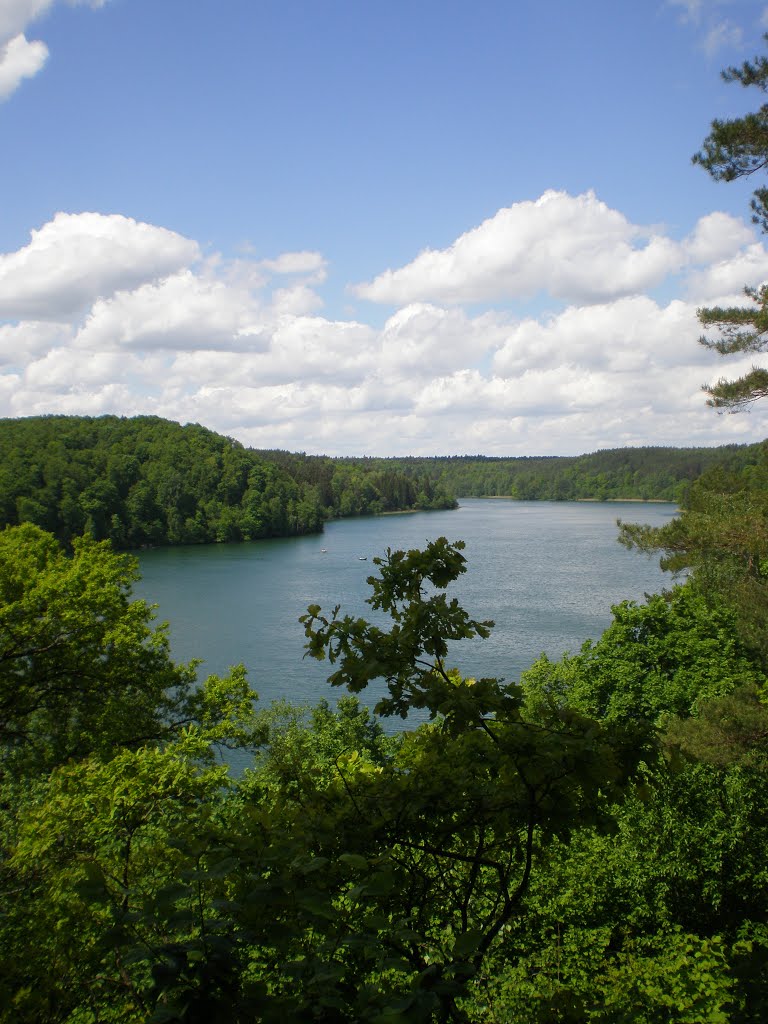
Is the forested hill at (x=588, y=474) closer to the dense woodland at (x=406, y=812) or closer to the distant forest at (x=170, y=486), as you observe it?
the distant forest at (x=170, y=486)

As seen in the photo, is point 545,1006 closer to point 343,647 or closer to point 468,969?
point 468,969

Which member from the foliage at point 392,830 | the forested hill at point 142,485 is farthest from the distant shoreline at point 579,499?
the foliage at point 392,830

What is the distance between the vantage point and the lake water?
81.0ft

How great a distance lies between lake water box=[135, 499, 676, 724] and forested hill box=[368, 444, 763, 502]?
148 feet

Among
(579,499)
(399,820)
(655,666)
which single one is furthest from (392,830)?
(579,499)

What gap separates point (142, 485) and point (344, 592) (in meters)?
36.9

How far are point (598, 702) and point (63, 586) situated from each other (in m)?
10.7

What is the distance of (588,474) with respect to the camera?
132750 mm

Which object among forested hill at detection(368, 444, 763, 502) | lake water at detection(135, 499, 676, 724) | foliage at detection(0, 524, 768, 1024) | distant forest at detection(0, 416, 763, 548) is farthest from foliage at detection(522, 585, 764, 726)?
forested hill at detection(368, 444, 763, 502)

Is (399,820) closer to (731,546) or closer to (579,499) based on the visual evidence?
(731,546)

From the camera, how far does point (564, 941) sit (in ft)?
28.5

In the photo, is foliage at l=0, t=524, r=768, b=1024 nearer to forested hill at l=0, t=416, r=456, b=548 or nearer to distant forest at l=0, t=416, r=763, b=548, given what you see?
distant forest at l=0, t=416, r=763, b=548

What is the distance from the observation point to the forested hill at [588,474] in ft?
354

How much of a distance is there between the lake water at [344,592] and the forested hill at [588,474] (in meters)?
45.0
